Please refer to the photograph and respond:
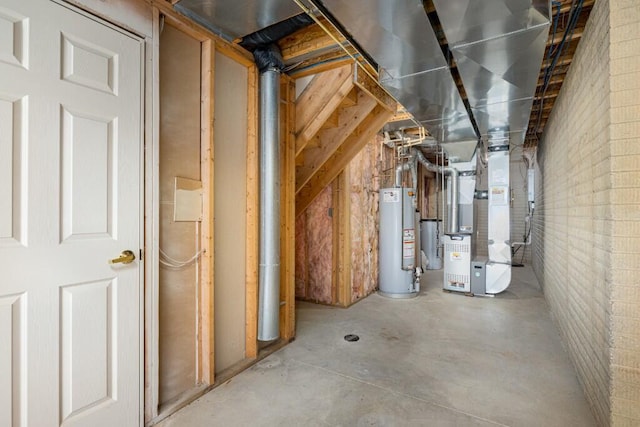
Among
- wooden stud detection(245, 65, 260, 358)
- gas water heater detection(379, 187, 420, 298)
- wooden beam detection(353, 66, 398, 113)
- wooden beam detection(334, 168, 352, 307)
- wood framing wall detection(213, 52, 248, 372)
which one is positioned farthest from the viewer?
gas water heater detection(379, 187, 420, 298)

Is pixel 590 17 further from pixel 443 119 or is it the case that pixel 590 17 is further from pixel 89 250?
pixel 89 250

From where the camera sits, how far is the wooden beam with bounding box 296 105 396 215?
12.2 ft

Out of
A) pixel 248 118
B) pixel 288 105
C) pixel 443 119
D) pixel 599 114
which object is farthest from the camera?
pixel 443 119

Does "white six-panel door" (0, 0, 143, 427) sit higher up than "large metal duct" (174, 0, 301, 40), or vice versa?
"large metal duct" (174, 0, 301, 40)

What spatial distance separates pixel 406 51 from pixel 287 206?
1.54 meters

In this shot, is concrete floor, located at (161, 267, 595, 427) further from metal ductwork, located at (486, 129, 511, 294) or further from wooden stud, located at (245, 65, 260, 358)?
metal ductwork, located at (486, 129, 511, 294)

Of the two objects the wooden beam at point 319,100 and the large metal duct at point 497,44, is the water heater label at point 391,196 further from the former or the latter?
the wooden beam at point 319,100

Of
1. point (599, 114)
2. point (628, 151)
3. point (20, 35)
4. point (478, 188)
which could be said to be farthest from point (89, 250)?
point (478, 188)

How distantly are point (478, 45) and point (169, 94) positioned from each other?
1847 millimetres

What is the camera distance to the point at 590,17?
1.97m

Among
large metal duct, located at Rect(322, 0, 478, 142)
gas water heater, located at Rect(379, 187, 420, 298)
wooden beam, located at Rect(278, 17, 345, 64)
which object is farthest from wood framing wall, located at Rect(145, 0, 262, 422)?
gas water heater, located at Rect(379, 187, 420, 298)

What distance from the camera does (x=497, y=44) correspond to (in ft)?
6.06

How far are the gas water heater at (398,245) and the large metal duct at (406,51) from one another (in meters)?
1.50

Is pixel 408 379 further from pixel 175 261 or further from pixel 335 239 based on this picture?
pixel 335 239
